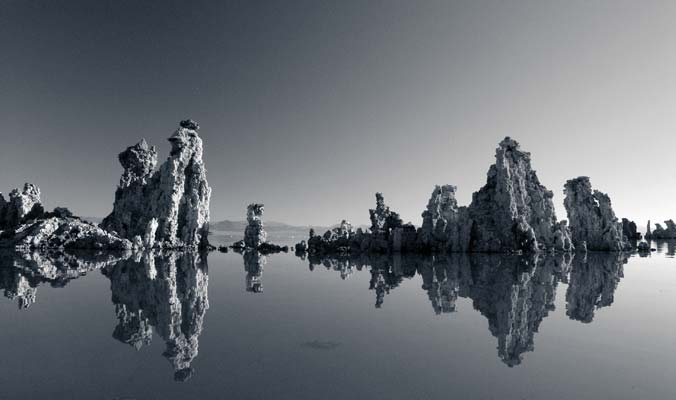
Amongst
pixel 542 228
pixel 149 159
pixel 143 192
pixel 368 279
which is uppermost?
pixel 149 159

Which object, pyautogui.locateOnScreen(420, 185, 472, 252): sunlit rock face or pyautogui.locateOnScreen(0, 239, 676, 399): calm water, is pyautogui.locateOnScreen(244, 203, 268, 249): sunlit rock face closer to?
pyautogui.locateOnScreen(420, 185, 472, 252): sunlit rock face

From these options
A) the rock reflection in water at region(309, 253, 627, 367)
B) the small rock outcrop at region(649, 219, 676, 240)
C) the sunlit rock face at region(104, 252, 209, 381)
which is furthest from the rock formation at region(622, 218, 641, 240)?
the sunlit rock face at region(104, 252, 209, 381)

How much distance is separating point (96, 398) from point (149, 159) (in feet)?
313

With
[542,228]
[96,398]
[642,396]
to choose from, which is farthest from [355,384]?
[542,228]

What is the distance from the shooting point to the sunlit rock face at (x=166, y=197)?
264 feet

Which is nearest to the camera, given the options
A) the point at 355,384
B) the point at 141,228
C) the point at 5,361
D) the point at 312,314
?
the point at 355,384

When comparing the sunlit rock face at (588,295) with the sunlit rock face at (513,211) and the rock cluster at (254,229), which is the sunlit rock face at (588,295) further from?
the rock cluster at (254,229)

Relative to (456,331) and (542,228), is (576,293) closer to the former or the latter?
(456,331)

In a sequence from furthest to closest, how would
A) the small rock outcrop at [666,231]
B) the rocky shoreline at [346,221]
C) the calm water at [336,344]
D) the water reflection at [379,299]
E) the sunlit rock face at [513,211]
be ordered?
the small rock outcrop at [666,231] → the rocky shoreline at [346,221] → the sunlit rock face at [513,211] → the water reflection at [379,299] → the calm water at [336,344]

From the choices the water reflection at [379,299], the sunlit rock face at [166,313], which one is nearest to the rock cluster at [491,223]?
the water reflection at [379,299]

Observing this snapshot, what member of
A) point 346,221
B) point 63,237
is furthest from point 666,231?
point 63,237

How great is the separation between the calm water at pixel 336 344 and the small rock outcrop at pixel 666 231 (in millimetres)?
182821

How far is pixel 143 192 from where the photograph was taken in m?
85.8

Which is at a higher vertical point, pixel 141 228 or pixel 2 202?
pixel 2 202
